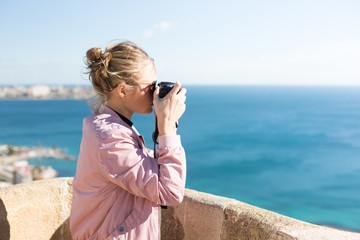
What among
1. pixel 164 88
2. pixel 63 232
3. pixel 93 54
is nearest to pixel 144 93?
pixel 164 88

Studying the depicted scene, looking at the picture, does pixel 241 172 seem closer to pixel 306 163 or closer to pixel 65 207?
pixel 306 163

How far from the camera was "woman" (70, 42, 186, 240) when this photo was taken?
4.19ft

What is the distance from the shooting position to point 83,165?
1.40 meters

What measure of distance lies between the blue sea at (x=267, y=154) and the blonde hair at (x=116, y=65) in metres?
33.6

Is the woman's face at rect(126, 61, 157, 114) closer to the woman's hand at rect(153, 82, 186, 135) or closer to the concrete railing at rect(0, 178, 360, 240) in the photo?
the woman's hand at rect(153, 82, 186, 135)

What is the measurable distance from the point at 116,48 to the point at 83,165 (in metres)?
0.55

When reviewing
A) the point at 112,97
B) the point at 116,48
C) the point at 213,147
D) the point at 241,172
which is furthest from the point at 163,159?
the point at 213,147

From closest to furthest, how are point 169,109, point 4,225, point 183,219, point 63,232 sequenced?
point 169,109
point 4,225
point 183,219
point 63,232

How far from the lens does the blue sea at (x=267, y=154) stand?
122 ft

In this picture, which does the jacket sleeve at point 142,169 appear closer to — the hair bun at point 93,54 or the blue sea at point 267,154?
the hair bun at point 93,54

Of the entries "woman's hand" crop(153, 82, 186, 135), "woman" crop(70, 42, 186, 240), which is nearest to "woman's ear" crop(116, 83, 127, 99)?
"woman" crop(70, 42, 186, 240)

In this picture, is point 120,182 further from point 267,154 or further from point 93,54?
point 267,154

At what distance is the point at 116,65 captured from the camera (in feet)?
4.57

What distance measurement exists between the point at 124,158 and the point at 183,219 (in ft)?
3.37
